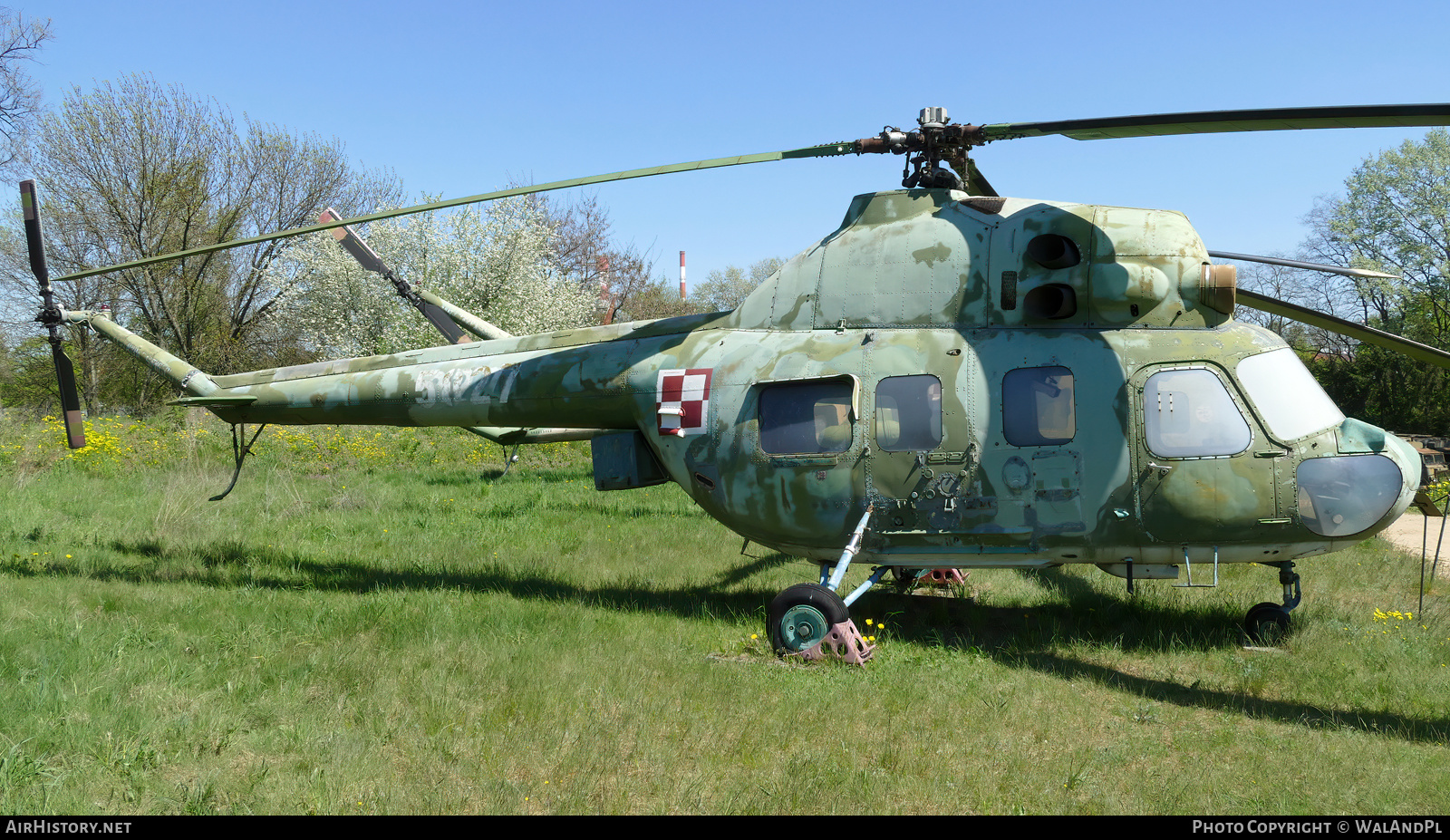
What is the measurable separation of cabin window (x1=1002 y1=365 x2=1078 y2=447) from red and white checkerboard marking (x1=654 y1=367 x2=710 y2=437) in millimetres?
2590

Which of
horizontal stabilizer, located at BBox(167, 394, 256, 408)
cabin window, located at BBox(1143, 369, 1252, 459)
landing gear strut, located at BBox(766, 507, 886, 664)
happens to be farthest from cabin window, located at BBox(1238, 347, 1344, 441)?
horizontal stabilizer, located at BBox(167, 394, 256, 408)

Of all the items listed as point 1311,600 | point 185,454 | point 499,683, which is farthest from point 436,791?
point 185,454

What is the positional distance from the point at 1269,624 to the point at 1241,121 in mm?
4395

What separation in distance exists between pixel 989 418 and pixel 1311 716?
2.96 meters

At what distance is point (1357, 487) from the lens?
6.67m

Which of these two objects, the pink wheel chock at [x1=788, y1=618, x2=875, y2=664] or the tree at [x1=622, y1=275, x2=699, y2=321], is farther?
the tree at [x1=622, y1=275, x2=699, y2=321]

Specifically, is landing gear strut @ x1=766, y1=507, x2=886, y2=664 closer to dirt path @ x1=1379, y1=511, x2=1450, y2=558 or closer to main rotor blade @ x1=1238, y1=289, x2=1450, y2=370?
main rotor blade @ x1=1238, y1=289, x2=1450, y2=370

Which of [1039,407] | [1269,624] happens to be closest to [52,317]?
[1039,407]

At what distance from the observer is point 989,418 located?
7297 millimetres

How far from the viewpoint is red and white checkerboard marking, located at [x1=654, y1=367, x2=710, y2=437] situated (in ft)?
26.6

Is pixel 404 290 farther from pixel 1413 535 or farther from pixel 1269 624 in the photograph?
pixel 1413 535

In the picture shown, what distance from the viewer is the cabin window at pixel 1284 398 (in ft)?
22.5

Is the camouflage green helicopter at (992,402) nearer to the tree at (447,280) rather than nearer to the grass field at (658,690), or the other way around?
the grass field at (658,690)

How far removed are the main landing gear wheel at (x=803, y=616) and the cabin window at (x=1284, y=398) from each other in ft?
11.7
